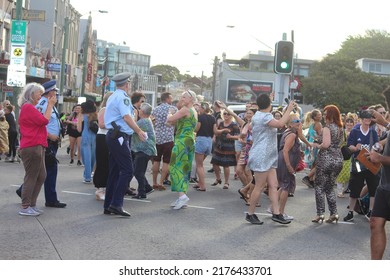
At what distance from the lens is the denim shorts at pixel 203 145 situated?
43.8 ft

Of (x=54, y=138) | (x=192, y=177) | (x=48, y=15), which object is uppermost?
(x=48, y=15)

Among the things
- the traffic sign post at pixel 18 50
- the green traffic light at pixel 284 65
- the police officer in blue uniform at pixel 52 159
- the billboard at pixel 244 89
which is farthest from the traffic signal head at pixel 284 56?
the billboard at pixel 244 89

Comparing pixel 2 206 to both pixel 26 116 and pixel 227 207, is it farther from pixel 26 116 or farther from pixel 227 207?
pixel 227 207

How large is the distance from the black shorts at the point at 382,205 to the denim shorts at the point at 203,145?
7443 mm

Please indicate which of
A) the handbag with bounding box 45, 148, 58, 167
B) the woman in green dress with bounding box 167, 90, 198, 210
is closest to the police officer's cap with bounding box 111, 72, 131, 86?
the woman in green dress with bounding box 167, 90, 198, 210

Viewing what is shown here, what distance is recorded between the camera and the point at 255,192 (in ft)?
29.2

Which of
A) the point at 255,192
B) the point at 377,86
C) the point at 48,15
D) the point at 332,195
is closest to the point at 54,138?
the point at 255,192

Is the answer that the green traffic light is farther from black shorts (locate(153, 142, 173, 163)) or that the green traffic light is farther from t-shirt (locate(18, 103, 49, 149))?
t-shirt (locate(18, 103, 49, 149))

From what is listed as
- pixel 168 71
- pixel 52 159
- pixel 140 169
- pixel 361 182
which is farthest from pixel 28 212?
pixel 168 71

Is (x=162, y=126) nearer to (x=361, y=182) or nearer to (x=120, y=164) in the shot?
(x=120, y=164)

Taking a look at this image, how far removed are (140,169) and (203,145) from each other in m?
2.48

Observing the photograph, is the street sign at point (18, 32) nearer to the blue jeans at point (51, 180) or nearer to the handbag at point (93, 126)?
the handbag at point (93, 126)

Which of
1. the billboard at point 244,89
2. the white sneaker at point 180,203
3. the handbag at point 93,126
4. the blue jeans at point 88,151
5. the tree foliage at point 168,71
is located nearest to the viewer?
the white sneaker at point 180,203
